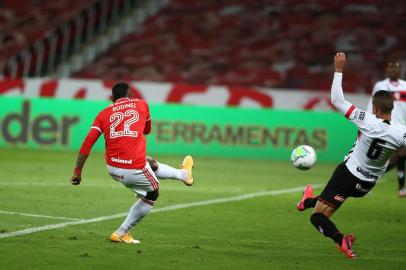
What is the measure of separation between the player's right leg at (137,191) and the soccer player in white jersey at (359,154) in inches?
67.2

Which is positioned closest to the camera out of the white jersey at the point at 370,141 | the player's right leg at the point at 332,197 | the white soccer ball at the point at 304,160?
the white jersey at the point at 370,141

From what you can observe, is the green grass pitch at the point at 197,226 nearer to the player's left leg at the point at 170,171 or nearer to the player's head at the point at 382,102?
the player's left leg at the point at 170,171

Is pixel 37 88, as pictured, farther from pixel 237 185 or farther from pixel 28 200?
pixel 28 200

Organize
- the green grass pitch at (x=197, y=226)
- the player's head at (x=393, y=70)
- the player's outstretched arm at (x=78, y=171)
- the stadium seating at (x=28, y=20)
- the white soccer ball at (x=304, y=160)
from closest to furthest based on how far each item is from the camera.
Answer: the green grass pitch at (x=197, y=226) < the player's outstretched arm at (x=78, y=171) < the white soccer ball at (x=304, y=160) < the player's head at (x=393, y=70) < the stadium seating at (x=28, y=20)

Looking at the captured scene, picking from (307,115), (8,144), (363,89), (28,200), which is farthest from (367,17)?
(28,200)

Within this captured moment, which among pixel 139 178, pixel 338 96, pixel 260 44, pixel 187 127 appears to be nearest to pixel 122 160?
pixel 139 178

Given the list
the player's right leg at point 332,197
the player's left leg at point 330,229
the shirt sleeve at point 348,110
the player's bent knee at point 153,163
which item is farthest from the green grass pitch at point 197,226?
the shirt sleeve at point 348,110

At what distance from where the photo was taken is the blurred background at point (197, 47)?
84.0ft

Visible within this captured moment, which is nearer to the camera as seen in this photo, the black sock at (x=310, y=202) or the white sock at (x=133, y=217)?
the white sock at (x=133, y=217)

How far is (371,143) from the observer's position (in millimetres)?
9359

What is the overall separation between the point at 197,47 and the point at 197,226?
1812 cm

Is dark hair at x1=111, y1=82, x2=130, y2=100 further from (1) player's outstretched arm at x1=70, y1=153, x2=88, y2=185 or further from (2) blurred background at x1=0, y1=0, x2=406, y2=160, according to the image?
(2) blurred background at x1=0, y1=0, x2=406, y2=160

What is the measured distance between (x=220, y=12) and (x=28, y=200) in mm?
17825

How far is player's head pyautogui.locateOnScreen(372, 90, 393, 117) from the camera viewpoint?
30.3ft
